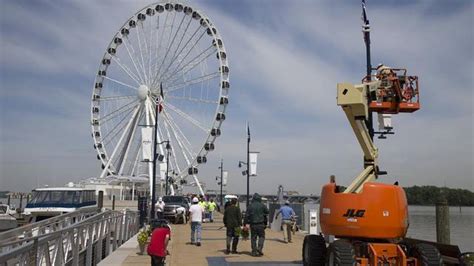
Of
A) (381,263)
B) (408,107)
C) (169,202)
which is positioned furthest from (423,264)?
(169,202)

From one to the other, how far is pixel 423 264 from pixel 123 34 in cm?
4718

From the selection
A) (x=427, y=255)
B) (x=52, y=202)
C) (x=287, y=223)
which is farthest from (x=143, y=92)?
(x=427, y=255)

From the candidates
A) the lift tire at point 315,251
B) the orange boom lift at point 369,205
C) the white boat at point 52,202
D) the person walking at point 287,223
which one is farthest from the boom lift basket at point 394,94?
the white boat at point 52,202

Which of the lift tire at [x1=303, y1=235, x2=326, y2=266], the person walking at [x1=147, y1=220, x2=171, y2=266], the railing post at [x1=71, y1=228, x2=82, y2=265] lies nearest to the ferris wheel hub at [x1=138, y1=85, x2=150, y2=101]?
the railing post at [x1=71, y1=228, x2=82, y2=265]

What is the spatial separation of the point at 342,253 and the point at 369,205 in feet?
3.56

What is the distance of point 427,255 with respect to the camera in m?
9.23

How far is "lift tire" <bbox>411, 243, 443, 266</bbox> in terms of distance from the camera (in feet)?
30.1

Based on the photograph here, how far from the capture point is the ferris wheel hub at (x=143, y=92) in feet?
163

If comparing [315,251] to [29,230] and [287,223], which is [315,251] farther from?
[287,223]

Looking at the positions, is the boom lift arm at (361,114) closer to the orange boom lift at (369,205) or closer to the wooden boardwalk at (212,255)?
the orange boom lift at (369,205)

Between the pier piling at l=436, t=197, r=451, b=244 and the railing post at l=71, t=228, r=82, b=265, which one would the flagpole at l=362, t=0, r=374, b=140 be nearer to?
the pier piling at l=436, t=197, r=451, b=244

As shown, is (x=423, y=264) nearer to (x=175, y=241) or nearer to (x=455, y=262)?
(x=455, y=262)

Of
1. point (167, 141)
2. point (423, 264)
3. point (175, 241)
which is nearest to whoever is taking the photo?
point (423, 264)

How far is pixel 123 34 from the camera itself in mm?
52719
